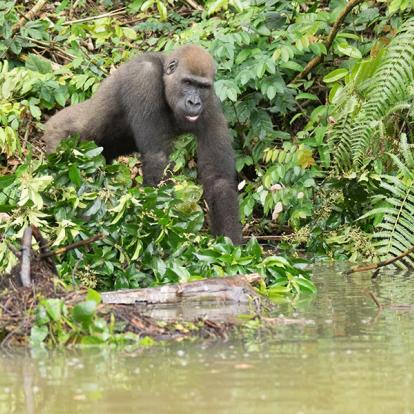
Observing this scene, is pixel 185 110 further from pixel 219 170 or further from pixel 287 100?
pixel 287 100

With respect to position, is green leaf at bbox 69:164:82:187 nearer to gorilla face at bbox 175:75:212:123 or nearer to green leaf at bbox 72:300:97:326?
green leaf at bbox 72:300:97:326

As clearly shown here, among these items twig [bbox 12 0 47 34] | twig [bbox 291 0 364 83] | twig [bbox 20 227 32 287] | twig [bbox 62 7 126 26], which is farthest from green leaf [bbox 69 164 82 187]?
twig [bbox 62 7 126 26]

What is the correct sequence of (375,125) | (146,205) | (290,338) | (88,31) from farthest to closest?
(88,31)
(375,125)
(146,205)
(290,338)

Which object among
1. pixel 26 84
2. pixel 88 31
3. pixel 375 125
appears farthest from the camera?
pixel 88 31

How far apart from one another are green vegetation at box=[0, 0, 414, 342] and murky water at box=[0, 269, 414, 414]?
132 cm

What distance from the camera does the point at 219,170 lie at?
347 inches

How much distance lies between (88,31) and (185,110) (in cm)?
302

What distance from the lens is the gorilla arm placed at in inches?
341

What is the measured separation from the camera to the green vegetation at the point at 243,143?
6543mm

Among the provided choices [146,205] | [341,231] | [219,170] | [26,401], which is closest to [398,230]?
[341,231]

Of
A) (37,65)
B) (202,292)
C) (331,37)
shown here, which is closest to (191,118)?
(331,37)

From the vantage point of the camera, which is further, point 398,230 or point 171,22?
point 171,22

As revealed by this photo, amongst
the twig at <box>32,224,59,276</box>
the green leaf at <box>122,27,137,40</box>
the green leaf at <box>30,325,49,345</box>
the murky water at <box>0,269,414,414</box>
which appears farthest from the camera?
the green leaf at <box>122,27,137,40</box>

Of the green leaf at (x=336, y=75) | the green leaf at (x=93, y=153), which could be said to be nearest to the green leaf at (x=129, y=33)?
the green leaf at (x=336, y=75)
